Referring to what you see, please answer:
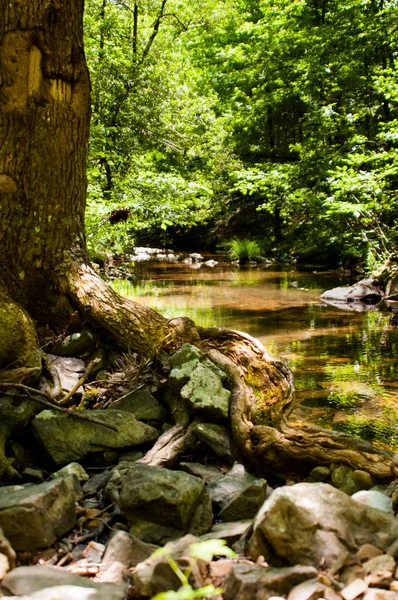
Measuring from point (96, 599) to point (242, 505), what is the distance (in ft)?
3.19

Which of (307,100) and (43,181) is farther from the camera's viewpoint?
(307,100)

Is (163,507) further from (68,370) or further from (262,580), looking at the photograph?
(68,370)

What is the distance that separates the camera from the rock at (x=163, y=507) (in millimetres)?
2293

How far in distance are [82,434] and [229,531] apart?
→ 1.22 m

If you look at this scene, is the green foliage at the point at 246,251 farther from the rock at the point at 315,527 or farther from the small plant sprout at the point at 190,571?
the small plant sprout at the point at 190,571

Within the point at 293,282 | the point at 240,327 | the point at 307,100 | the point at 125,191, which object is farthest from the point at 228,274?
the point at 240,327

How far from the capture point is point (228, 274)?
17.2 meters

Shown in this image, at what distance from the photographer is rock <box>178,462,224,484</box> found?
115 inches

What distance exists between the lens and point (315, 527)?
79.6 inches

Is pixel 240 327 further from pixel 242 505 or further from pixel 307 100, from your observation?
pixel 307 100

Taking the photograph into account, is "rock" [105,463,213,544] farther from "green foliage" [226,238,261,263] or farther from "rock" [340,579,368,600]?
"green foliage" [226,238,261,263]

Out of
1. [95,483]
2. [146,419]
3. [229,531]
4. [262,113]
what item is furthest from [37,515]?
[262,113]

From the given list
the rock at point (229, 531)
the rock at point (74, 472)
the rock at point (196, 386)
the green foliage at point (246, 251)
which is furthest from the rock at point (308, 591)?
the green foliage at point (246, 251)

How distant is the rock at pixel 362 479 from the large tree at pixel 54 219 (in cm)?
79
